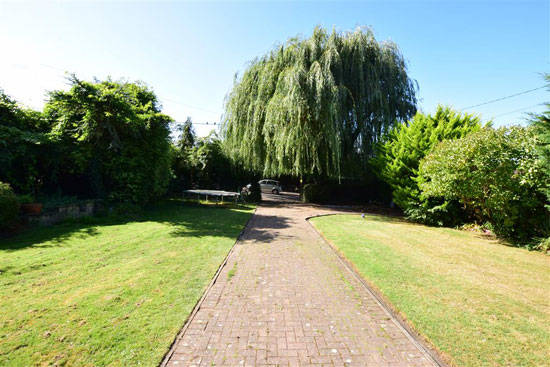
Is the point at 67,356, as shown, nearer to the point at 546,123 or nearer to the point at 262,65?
the point at 546,123

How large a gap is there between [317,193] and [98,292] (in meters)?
14.5

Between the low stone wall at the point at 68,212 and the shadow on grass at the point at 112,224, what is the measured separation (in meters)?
0.22

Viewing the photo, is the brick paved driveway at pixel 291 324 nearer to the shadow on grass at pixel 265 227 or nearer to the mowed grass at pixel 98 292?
the mowed grass at pixel 98 292

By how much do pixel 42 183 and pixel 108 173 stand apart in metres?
2.11

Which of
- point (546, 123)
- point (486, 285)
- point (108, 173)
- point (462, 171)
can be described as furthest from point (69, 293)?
point (462, 171)

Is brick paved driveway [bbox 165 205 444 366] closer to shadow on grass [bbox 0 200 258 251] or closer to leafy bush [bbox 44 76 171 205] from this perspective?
shadow on grass [bbox 0 200 258 251]

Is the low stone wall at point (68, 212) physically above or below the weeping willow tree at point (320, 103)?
below

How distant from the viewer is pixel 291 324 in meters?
3.06

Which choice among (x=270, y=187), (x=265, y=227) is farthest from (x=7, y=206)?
(x=270, y=187)

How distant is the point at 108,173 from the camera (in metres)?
10.1

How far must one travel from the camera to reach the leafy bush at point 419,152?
402 inches

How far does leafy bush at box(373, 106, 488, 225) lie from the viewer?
10.2 meters

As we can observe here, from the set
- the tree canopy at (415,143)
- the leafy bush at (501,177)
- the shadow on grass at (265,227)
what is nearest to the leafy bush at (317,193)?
the tree canopy at (415,143)

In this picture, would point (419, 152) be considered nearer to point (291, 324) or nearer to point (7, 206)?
point (291, 324)
